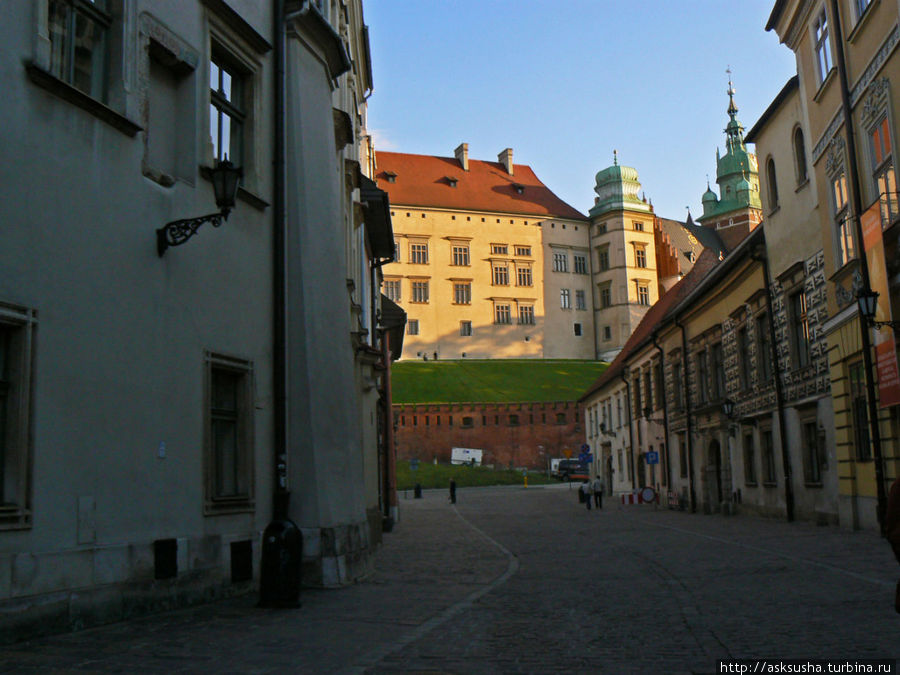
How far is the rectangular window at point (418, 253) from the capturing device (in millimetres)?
98994

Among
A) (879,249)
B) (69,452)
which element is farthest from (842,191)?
(69,452)

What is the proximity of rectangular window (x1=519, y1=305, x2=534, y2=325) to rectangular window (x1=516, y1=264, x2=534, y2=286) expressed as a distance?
267cm

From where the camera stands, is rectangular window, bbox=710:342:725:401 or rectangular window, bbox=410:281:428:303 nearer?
rectangular window, bbox=710:342:725:401

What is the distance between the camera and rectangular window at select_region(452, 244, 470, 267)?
101 m

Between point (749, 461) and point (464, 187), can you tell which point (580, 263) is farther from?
point (749, 461)

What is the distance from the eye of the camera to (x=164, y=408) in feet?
31.0

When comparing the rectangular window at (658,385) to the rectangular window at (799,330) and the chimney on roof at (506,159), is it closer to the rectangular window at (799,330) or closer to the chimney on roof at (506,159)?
the rectangular window at (799,330)

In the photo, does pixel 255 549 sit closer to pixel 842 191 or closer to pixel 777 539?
pixel 777 539

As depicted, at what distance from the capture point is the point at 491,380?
90.4 m

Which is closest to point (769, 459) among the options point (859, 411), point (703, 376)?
point (703, 376)

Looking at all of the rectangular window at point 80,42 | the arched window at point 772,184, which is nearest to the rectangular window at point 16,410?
the rectangular window at point 80,42

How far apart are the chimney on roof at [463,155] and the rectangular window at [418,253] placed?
53.0 ft

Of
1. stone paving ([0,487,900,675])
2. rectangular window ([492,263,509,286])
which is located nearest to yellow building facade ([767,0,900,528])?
stone paving ([0,487,900,675])

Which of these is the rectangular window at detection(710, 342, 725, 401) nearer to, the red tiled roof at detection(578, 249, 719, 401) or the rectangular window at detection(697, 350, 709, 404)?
the rectangular window at detection(697, 350, 709, 404)
